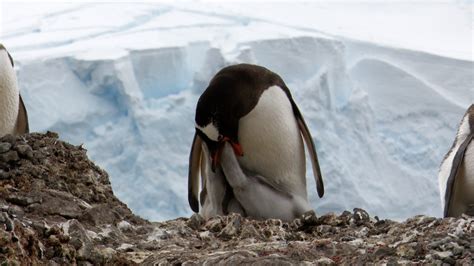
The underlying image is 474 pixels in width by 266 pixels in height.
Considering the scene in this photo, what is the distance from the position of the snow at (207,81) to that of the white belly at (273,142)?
24.7 ft

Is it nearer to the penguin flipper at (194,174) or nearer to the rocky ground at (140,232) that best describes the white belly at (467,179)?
the rocky ground at (140,232)

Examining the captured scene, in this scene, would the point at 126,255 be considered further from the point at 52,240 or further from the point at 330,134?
the point at 330,134

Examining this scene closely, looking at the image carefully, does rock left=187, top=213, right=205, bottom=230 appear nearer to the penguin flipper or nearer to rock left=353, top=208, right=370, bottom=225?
rock left=353, top=208, right=370, bottom=225

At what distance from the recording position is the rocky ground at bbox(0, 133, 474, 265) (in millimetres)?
2977

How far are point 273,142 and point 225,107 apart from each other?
1.09 ft

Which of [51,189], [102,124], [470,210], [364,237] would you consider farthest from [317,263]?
[102,124]

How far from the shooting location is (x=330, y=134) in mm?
13086

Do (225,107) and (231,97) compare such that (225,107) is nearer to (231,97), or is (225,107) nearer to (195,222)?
(231,97)

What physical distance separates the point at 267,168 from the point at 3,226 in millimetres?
2186

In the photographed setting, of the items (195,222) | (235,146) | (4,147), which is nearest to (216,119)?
(235,146)

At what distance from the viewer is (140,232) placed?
353 cm

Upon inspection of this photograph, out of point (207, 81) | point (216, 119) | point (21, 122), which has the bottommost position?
point (207, 81)

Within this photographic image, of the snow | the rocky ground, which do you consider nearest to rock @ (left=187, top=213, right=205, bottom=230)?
the rocky ground

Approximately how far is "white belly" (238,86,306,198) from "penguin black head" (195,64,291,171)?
1.8 inches
